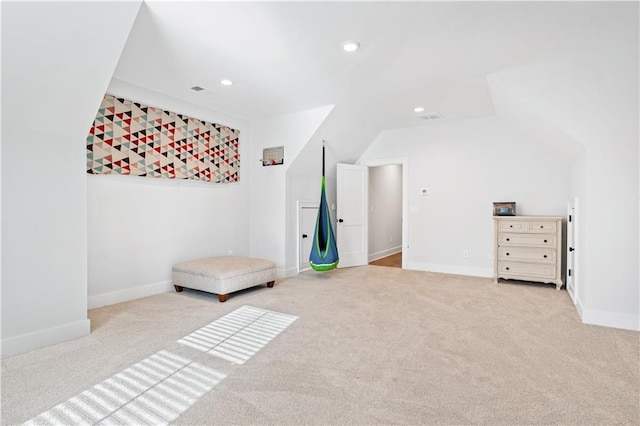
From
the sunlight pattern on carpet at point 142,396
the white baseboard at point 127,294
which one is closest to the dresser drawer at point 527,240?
the sunlight pattern on carpet at point 142,396

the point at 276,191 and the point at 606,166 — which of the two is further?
the point at 276,191

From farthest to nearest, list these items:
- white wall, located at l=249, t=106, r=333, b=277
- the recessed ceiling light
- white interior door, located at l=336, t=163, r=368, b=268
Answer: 1. white interior door, located at l=336, t=163, r=368, b=268
2. white wall, located at l=249, t=106, r=333, b=277
3. the recessed ceiling light

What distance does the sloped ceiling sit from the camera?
2345mm

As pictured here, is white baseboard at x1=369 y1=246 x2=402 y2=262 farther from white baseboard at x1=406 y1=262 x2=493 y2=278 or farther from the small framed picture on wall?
the small framed picture on wall

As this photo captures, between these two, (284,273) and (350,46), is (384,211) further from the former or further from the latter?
(350,46)

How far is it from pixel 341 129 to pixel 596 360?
12.8 ft

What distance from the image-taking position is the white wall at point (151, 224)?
3.55 meters

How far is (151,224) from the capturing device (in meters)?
4.01

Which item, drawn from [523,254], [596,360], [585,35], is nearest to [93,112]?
[585,35]

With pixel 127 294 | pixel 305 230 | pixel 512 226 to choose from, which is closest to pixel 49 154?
pixel 127 294

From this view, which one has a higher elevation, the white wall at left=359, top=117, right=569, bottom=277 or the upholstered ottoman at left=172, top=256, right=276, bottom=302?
the white wall at left=359, top=117, right=569, bottom=277

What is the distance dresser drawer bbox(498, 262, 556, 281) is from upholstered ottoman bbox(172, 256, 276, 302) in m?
3.15

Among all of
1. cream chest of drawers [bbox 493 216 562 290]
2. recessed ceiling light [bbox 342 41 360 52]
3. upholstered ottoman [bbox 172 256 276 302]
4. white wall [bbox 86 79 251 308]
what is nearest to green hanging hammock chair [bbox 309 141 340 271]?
upholstered ottoman [bbox 172 256 276 302]

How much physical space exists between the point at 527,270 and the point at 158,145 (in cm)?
498
